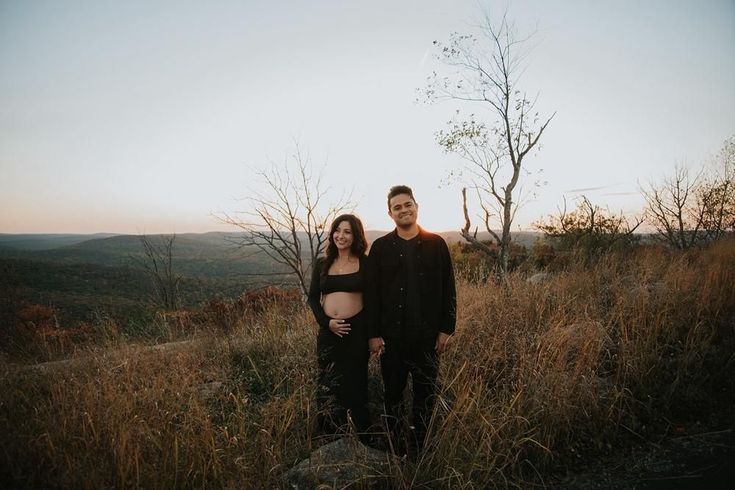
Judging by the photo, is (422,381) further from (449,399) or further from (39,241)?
(39,241)

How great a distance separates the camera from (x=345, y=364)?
3.14 metres

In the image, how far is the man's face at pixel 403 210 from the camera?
2.87 meters

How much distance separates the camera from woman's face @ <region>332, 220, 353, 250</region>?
3.21 meters

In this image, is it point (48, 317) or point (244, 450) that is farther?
point (48, 317)

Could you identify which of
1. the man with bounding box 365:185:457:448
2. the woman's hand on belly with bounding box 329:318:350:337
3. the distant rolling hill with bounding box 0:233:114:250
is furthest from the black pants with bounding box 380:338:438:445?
the distant rolling hill with bounding box 0:233:114:250

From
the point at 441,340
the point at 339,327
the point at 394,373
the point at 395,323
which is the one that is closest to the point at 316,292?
the point at 339,327

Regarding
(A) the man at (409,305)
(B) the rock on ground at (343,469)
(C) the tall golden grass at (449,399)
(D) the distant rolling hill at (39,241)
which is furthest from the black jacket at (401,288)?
(D) the distant rolling hill at (39,241)

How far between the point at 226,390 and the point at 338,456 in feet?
5.27

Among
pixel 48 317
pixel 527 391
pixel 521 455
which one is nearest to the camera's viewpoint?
pixel 521 455

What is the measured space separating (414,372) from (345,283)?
39.8 inches

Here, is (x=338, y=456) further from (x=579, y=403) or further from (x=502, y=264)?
(x=502, y=264)

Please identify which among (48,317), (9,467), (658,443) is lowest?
(48,317)

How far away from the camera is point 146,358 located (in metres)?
4.27

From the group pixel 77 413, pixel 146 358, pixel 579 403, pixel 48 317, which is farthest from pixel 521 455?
pixel 48 317
